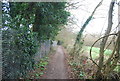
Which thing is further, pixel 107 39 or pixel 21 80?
pixel 107 39

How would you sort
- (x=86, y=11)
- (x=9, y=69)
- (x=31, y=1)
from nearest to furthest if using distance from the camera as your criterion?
1. (x=9, y=69)
2. (x=31, y=1)
3. (x=86, y=11)

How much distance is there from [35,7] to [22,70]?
2.89m

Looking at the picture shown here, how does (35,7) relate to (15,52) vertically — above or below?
above

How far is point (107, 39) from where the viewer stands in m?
4.16

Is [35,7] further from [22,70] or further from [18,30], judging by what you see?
[22,70]

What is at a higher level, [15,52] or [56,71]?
[15,52]

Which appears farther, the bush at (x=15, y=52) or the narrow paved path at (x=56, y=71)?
the narrow paved path at (x=56, y=71)

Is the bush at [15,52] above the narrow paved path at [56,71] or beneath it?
above

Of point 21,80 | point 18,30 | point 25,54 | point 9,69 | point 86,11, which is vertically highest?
point 86,11

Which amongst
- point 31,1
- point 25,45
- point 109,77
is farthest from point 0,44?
point 109,77

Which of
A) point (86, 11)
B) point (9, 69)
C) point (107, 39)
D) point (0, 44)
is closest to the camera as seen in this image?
point (0, 44)

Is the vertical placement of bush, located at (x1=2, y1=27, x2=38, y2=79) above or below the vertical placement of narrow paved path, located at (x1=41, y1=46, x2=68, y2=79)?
above

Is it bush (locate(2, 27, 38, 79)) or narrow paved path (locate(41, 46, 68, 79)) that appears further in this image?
narrow paved path (locate(41, 46, 68, 79))

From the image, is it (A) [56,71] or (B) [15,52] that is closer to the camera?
(B) [15,52]
